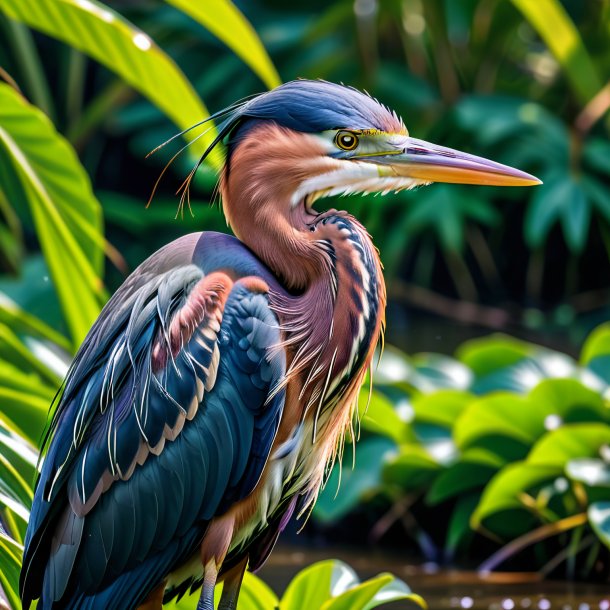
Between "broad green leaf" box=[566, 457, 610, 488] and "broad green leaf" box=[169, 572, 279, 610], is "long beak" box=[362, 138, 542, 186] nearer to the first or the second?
"broad green leaf" box=[169, 572, 279, 610]

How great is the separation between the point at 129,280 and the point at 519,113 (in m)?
4.40

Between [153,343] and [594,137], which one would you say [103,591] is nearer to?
[153,343]

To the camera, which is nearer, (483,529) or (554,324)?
(483,529)

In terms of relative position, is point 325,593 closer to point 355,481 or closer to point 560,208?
point 355,481

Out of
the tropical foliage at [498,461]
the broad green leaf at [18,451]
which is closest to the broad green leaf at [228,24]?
the broad green leaf at [18,451]

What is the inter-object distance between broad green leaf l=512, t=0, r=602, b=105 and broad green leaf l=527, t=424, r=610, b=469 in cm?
176

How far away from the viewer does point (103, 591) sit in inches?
72.1

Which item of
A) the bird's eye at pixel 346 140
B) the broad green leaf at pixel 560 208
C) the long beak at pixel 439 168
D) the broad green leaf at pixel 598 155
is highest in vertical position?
the broad green leaf at pixel 598 155

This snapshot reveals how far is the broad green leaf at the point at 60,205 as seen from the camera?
2.29 metres

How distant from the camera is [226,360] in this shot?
1801mm

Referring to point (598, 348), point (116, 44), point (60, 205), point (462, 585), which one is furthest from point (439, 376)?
point (116, 44)

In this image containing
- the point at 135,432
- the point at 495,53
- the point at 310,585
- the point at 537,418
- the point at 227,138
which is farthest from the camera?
the point at 495,53

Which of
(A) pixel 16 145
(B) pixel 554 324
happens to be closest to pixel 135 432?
(A) pixel 16 145

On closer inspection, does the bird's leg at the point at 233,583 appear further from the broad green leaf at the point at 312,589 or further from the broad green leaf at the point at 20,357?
the broad green leaf at the point at 20,357
